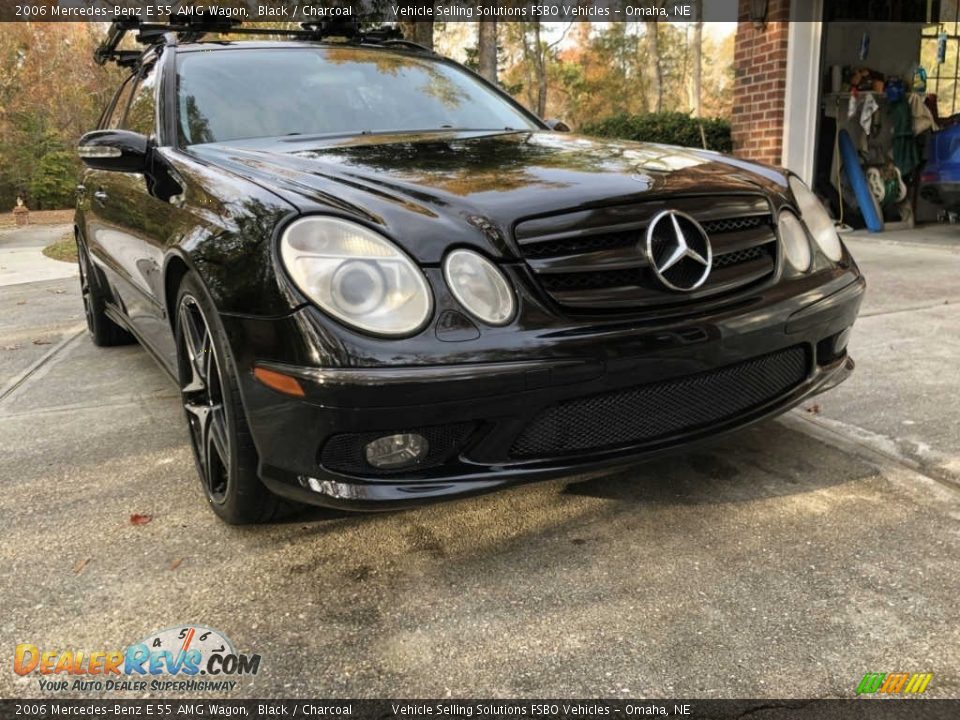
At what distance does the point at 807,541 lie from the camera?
7.32 feet

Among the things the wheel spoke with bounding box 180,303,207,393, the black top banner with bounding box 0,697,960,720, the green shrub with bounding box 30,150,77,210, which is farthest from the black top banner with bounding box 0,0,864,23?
the green shrub with bounding box 30,150,77,210

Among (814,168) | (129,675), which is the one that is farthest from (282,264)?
(814,168)

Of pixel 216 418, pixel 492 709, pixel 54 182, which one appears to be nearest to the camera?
pixel 492 709

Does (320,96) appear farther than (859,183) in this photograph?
No

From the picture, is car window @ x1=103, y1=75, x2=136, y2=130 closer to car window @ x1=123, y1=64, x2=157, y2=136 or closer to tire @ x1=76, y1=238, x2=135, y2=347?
car window @ x1=123, y1=64, x2=157, y2=136

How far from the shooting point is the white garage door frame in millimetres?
7559

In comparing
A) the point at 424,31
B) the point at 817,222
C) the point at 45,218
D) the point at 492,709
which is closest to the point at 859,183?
the point at 424,31

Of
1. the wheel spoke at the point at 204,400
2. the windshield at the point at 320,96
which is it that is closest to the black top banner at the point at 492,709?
the wheel spoke at the point at 204,400

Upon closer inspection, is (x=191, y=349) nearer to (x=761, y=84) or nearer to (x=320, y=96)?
(x=320, y=96)

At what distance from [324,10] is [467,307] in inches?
286

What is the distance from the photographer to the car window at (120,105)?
4.14 m

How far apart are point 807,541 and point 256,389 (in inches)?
60.6

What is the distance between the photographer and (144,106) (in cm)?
349

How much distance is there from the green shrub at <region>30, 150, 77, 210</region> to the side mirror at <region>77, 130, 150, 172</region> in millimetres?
24853
